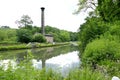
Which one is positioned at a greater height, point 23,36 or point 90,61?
point 23,36

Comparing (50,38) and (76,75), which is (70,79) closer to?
(76,75)

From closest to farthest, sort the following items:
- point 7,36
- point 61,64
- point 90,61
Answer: point 90,61, point 61,64, point 7,36

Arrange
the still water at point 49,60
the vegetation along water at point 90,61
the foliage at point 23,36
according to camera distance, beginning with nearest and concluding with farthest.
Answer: the vegetation along water at point 90,61
the still water at point 49,60
the foliage at point 23,36

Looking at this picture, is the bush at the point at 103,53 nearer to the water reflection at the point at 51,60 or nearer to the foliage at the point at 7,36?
the water reflection at the point at 51,60

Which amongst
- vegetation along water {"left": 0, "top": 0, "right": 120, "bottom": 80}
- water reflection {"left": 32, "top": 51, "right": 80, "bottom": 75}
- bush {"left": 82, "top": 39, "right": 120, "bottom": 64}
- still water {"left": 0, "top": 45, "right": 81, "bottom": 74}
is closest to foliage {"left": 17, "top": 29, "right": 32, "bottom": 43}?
still water {"left": 0, "top": 45, "right": 81, "bottom": 74}

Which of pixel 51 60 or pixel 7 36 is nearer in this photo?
pixel 51 60

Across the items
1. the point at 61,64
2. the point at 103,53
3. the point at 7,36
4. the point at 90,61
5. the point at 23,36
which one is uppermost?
the point at 7,36

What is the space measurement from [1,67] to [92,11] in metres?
31.1

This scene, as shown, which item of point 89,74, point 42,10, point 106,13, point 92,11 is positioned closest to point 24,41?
point 42,10

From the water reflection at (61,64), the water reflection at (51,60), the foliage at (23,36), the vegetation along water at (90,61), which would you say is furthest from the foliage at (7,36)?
the water reflection at (61,64)

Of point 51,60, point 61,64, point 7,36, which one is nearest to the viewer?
point 61,64

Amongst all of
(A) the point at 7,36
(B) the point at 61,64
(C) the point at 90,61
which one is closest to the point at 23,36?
(A) the point at 7,36

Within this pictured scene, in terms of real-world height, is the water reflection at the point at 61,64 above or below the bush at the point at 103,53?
below

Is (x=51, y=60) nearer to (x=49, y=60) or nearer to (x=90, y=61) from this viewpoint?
(x=49, y=60)
